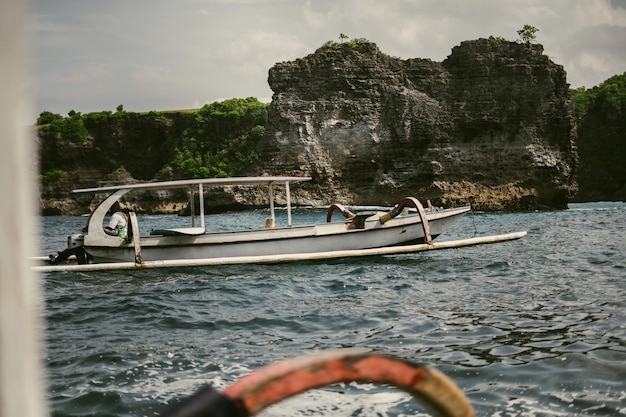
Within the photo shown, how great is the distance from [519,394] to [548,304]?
14.3 feet

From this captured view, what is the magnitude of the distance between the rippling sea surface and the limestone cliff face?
4126cm

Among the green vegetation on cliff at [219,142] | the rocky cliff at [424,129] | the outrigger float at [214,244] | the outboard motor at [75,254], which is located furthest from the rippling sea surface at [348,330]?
the green vegetation on cliff at [219,142]

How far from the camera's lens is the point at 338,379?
4.02ft

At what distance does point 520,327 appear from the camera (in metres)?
8.29

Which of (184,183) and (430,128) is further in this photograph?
(430,128)

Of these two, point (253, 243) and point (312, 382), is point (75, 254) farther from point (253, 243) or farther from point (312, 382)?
point (312, 382)

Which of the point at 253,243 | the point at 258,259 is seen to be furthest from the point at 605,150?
the point at 258,259

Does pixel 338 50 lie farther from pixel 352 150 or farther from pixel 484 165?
pixel 484 165

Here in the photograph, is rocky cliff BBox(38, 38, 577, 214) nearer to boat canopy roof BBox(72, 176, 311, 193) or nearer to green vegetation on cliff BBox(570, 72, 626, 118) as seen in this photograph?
green vegetation on cliff BBox(570, 72, 626, 118)

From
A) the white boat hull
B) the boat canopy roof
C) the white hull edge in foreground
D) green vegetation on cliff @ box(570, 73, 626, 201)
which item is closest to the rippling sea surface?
the white hull edge in foreground

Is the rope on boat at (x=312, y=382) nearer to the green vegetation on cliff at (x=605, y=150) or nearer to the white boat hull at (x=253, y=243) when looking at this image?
the white boat hull at (x=253, y=243)

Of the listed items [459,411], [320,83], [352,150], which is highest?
[320,83]

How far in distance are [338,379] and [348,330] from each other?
7.36 meters

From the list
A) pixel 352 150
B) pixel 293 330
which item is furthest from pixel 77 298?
pixel 352 150
